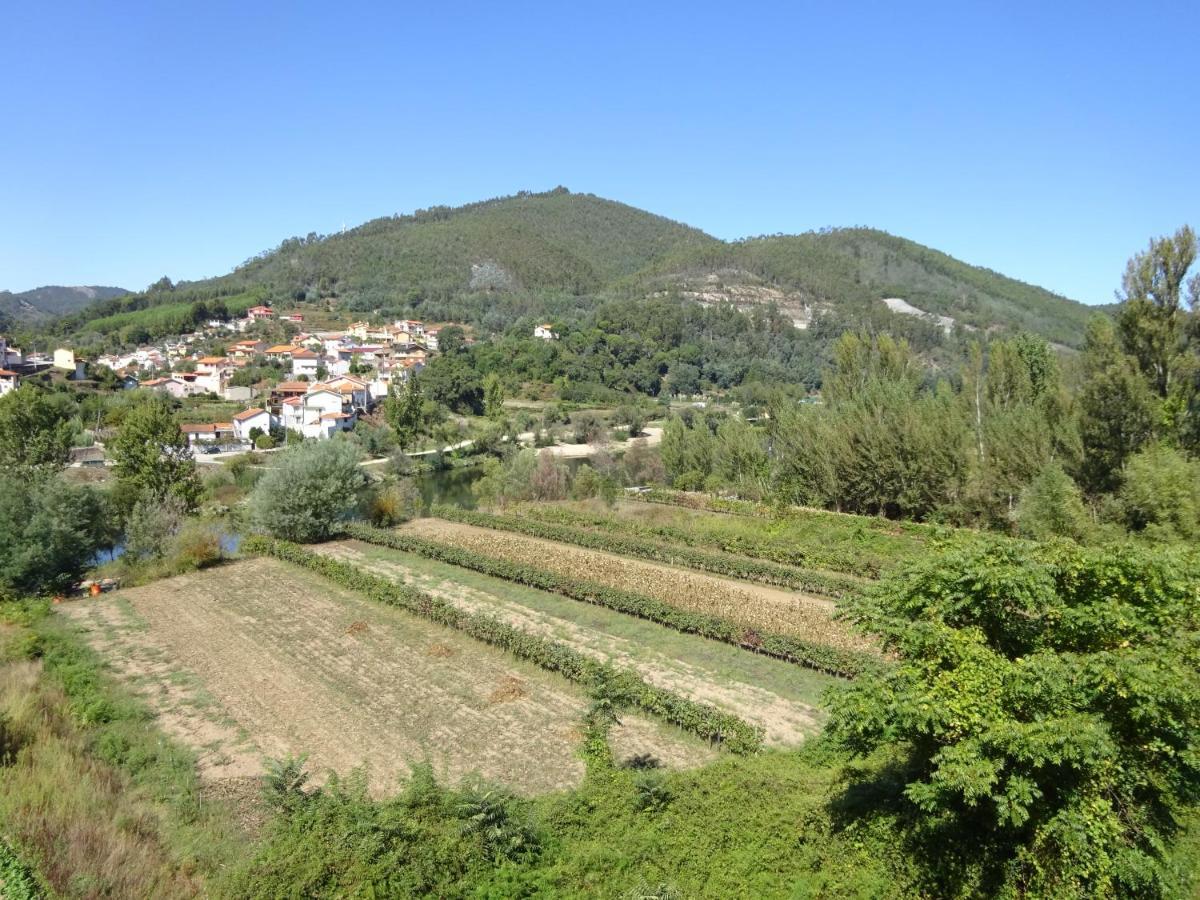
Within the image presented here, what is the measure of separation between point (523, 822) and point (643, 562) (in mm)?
18511

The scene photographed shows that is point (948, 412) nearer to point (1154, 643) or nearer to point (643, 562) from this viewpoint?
point (643, 562)

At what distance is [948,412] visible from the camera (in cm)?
3084

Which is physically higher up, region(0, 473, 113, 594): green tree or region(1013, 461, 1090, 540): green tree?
region(1013, 461, 1090, 540): green tree

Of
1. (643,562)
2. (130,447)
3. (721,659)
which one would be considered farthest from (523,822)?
(130,447)

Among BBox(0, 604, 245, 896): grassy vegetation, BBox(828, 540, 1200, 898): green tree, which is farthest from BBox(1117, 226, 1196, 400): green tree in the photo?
BBox(0, 604, 245, 896): grassy vegetation

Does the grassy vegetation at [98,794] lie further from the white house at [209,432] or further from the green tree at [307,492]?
the white house at [209,432]

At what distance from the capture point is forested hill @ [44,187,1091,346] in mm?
133625

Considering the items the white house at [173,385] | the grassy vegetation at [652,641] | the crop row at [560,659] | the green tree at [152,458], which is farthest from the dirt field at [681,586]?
the white house at [173,385]

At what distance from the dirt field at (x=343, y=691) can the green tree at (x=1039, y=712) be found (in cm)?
565

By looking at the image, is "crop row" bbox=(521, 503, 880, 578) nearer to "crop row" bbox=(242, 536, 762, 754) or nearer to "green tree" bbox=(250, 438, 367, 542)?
"green tree" bbox=(250, 438, 367, 542)

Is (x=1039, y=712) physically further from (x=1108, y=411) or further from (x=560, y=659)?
(x=1108, y=411)

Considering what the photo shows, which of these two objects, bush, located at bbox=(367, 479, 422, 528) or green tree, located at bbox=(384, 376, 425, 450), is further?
green tree, located at bbox=(384, 376, 425, 450)

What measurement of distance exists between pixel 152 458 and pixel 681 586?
948 inches

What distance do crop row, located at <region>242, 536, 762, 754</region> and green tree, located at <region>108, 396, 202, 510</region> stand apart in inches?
374
